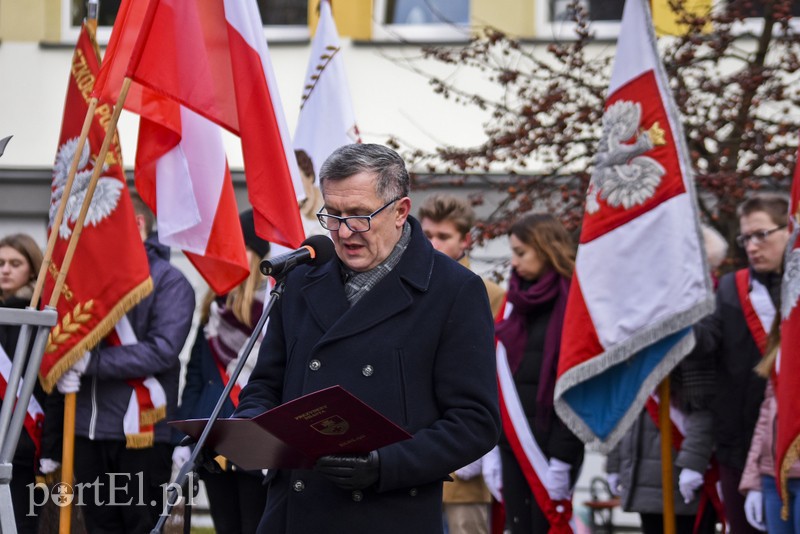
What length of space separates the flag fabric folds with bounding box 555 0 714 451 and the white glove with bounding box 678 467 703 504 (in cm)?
37

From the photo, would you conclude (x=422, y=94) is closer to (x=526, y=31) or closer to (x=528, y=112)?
(x=526, y=31)

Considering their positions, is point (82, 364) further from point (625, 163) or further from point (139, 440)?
point (625, 163)

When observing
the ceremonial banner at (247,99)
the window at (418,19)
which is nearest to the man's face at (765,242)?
the ceremonial banner at (247,99)

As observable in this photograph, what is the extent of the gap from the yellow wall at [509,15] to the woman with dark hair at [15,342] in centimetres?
565

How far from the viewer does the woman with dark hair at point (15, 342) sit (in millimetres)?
6984

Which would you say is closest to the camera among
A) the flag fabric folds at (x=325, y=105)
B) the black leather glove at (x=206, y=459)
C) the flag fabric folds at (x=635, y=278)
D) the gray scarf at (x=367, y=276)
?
the black leather glove at (x=206, y=459)

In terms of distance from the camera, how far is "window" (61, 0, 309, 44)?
12.4m

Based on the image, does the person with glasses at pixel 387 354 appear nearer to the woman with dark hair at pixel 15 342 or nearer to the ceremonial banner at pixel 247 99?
the ceremonial banner at pixel 247 99

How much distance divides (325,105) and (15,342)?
2196 mm

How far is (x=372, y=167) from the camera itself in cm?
378

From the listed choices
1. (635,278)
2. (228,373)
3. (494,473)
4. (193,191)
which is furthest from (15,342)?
(635,278)

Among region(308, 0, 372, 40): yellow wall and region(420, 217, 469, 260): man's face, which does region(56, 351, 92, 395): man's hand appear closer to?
region(420, 217, 469, 260): man's face

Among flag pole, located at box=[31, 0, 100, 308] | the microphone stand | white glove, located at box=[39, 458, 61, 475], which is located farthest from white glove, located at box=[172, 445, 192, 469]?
the microphone stand

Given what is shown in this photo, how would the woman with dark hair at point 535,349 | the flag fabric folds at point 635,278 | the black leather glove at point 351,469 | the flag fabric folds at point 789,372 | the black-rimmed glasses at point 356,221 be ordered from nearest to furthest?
the black leather glove at point 351,469, the black-rimmed glasses at point 356,221, the flag fabric folds at point 789,372, the flag fabric folds at point 635,278, the woman with dark hair at point 535,349
